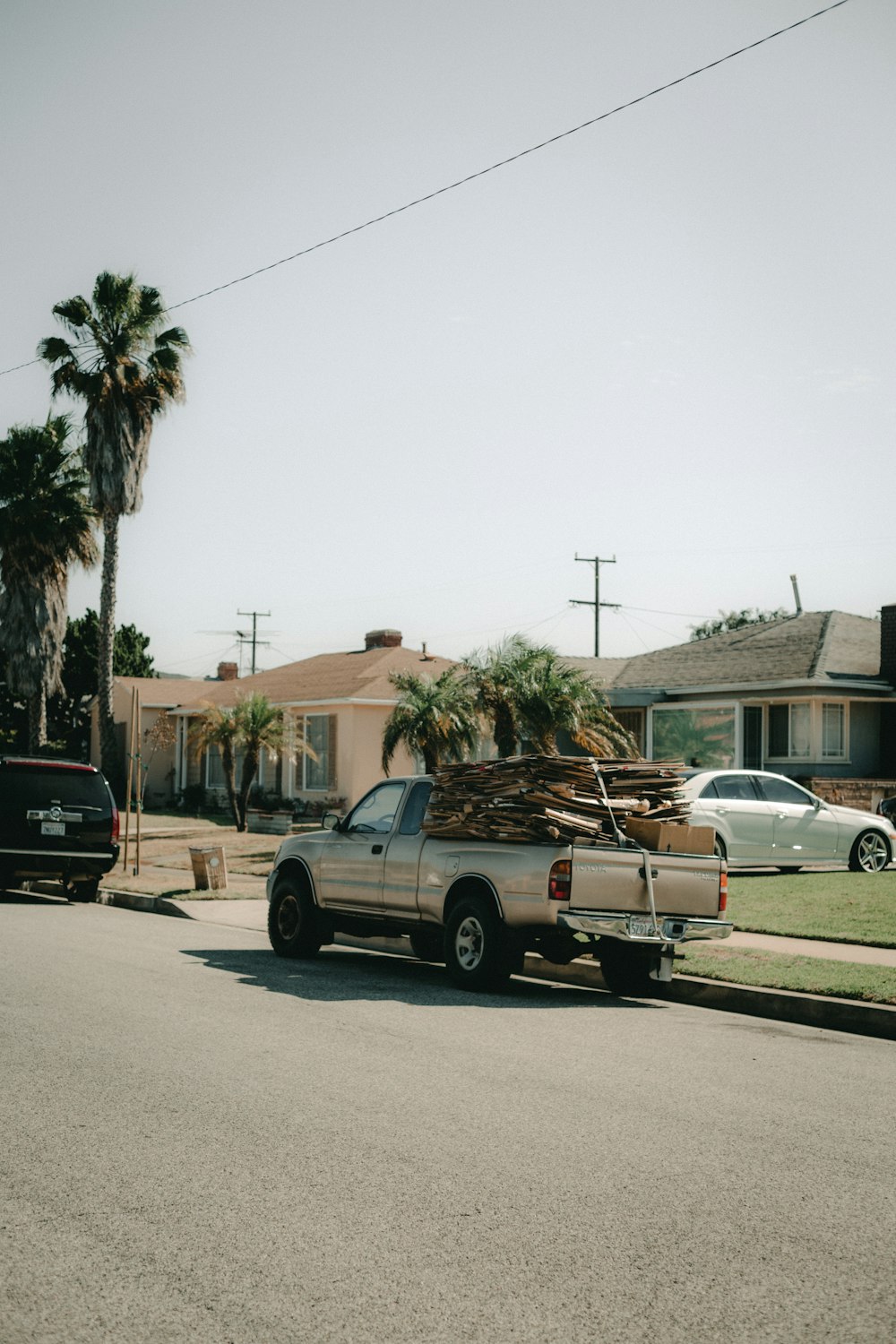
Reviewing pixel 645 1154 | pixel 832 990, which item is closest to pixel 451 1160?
pixel 645 1154

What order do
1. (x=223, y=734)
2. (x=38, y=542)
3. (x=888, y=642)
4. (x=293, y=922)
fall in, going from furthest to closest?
1. (x=38, y=542)
2. (x=888, y=642)
3. (x=223, y=734)
4. (x=293, y=922)

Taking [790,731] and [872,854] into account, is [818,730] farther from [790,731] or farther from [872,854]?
[872,854]

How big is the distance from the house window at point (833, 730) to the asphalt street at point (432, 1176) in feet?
63.9

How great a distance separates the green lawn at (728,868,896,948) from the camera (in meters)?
13.6

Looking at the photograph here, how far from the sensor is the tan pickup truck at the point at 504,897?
412 inches

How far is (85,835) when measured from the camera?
17.8m

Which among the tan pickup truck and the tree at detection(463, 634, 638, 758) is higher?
the tree at detection(463, 634, 638, 758)

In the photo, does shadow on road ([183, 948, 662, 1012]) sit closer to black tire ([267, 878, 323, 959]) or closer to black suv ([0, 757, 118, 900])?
black tire ([267, 878, 323, 959])

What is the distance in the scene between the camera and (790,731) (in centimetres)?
2881

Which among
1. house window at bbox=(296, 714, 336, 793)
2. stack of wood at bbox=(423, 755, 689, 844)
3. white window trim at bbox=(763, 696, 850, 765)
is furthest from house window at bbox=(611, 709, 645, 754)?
stack of wood at bbox=(423, 755, 689, 844)

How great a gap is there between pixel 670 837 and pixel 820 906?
17.8 feet

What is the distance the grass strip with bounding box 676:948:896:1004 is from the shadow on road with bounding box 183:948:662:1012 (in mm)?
829

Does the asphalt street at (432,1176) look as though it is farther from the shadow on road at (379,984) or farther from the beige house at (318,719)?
the beige house at (318,719)

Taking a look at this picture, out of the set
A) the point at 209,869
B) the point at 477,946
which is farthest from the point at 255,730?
the point at 477,946
